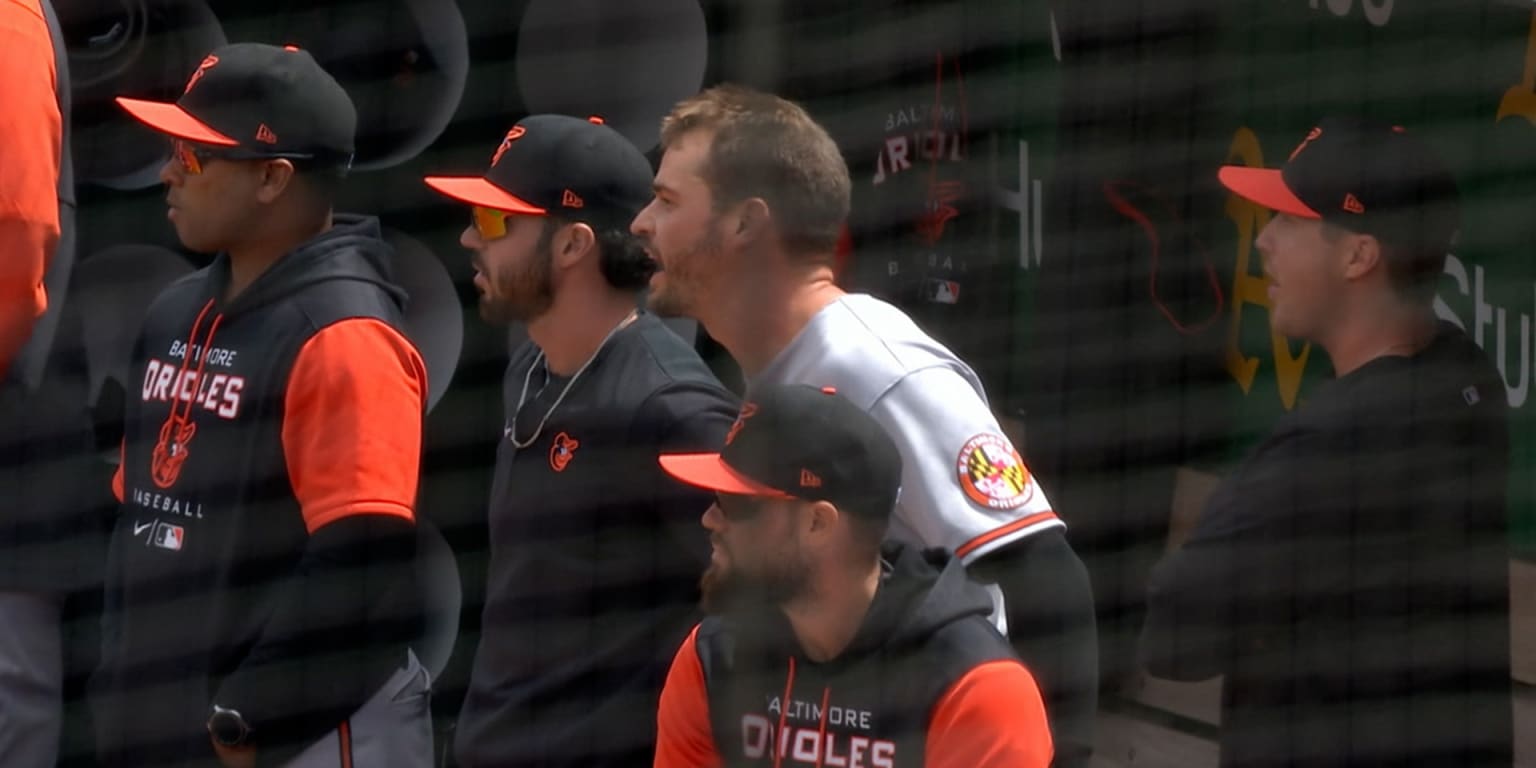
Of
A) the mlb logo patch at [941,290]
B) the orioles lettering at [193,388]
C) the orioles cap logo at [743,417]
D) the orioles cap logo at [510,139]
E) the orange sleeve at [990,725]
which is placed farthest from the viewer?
the mlb logo patch at [941,290]

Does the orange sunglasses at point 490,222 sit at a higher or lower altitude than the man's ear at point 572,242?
higher

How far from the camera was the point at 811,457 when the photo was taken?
1436mm

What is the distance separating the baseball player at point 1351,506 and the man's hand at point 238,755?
0.69m

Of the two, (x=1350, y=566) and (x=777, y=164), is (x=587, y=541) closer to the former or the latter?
(x=777, y=164)

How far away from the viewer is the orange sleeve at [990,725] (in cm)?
138

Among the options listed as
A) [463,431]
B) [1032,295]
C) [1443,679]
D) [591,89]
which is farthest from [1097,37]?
[1443,679]

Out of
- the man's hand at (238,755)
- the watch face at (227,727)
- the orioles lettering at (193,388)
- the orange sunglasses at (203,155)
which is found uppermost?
the orange sunglasses at (203,155)

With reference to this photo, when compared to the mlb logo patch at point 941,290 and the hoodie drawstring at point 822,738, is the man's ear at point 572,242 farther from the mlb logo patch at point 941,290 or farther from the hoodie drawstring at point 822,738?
the mlb logo patch at point 941,290

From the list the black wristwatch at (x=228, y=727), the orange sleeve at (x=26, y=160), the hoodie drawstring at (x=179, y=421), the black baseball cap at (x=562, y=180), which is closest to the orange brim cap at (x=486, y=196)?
the black baseball cap at (x=562, y=180)

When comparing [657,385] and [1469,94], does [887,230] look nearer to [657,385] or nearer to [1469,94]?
[1469,94]

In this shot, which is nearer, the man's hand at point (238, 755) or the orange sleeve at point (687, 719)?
the orange sleeve at point (687, 719)

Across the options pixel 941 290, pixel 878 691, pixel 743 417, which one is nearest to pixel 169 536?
pixel 743 417

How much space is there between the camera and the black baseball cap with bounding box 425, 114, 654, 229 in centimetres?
179

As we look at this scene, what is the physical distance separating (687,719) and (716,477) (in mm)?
165
